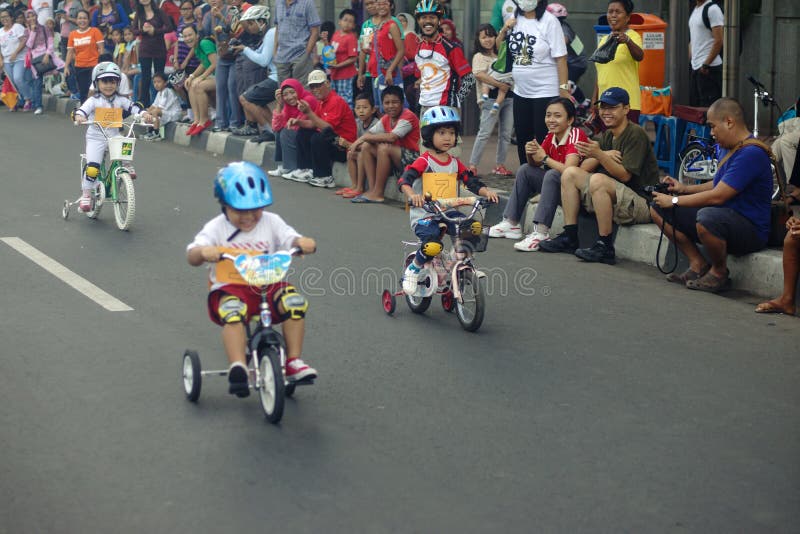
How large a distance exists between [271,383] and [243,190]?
983 mm

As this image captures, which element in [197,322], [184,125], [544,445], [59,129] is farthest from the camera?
[59,129]

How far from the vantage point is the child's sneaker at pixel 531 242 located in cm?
1065

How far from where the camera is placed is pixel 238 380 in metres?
6.21

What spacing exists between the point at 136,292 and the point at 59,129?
41.6 feet

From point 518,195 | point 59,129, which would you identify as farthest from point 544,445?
point 59,129

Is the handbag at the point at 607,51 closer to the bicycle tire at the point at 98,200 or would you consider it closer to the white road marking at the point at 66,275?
the bicycle tire at the point at 98,200

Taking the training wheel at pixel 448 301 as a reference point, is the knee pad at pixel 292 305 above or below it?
above

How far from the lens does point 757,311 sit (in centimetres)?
853

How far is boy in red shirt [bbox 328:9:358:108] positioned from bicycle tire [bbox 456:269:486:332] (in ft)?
27.2

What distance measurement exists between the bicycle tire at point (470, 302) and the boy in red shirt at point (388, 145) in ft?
15.6

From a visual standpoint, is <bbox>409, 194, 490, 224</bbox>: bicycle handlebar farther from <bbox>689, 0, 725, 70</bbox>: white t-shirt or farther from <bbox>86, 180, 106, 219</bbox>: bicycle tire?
<bbox>689, 0, 725, 70</bbox>: white t-shirt

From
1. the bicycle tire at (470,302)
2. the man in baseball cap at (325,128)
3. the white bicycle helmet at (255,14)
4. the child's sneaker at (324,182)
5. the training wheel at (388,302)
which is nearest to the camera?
the bicycle tire at (470,302)

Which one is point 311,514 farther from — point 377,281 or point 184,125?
point 184,125

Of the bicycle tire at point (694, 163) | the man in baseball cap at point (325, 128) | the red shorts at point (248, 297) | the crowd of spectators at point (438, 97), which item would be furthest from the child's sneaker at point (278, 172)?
the red shorts at point (248, 297)
